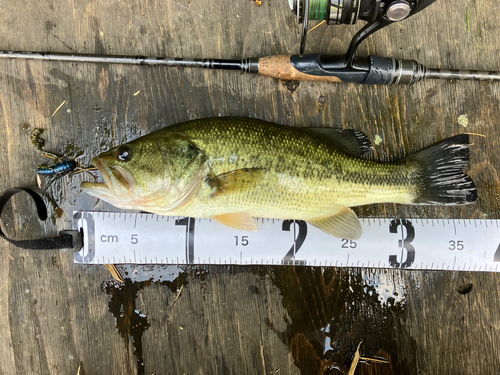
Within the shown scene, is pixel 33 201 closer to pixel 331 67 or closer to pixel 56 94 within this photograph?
pixel 56 94

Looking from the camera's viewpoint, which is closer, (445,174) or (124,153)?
(124,153)

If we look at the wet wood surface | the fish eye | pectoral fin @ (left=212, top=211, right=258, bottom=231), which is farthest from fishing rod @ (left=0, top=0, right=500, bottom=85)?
pectoral fin @ (left=212, top=211, right=258, bottom=231)

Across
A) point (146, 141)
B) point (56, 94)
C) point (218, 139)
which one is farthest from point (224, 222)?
point (56, 94)

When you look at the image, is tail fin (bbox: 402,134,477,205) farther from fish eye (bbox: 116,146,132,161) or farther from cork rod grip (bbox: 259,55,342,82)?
fish eye (bbox: 116,146,132,161)

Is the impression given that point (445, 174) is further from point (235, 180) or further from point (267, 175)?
point (235, 180)

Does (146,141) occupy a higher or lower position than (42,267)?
higher

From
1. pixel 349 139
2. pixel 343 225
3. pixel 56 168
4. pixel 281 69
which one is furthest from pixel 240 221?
pixel 56 168

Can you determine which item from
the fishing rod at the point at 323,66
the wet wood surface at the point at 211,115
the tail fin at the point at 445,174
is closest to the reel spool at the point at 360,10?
the fishing rod at the point at 323,66
